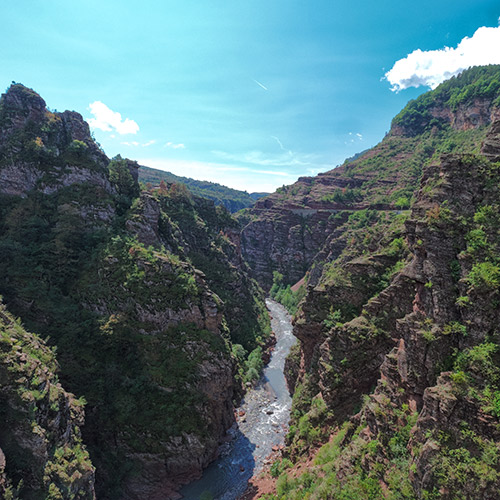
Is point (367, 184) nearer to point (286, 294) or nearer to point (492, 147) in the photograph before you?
point (286, 294)

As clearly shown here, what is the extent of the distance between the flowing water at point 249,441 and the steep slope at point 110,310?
1901mm

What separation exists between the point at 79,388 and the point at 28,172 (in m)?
30.5

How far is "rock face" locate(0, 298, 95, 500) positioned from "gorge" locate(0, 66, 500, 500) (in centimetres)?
11

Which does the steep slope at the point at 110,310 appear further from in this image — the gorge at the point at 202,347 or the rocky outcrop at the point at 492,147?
the rocky outcrop at the point at 492,147

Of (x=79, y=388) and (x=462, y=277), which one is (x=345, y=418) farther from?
(x=79, y=388)

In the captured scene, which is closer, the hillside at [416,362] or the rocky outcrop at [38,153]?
the hillside at [416,362]

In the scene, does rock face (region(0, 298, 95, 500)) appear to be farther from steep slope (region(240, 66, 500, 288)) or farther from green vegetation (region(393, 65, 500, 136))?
green vegetation (region(393, 65, 500, 136))

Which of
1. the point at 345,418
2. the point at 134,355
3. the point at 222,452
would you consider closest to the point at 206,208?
the point at 134,355

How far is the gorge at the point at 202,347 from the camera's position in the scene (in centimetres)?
1466

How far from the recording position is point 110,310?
34062 mm

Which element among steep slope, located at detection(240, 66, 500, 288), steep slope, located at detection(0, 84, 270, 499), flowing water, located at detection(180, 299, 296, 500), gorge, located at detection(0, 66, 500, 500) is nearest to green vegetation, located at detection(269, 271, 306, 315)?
steep slope, located at detection(240, 66, 500, 288)

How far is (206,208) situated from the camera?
84.5 meters

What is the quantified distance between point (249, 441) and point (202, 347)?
15.0 metres

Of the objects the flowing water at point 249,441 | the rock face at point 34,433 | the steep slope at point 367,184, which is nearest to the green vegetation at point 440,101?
the steep slope at point 367,184
